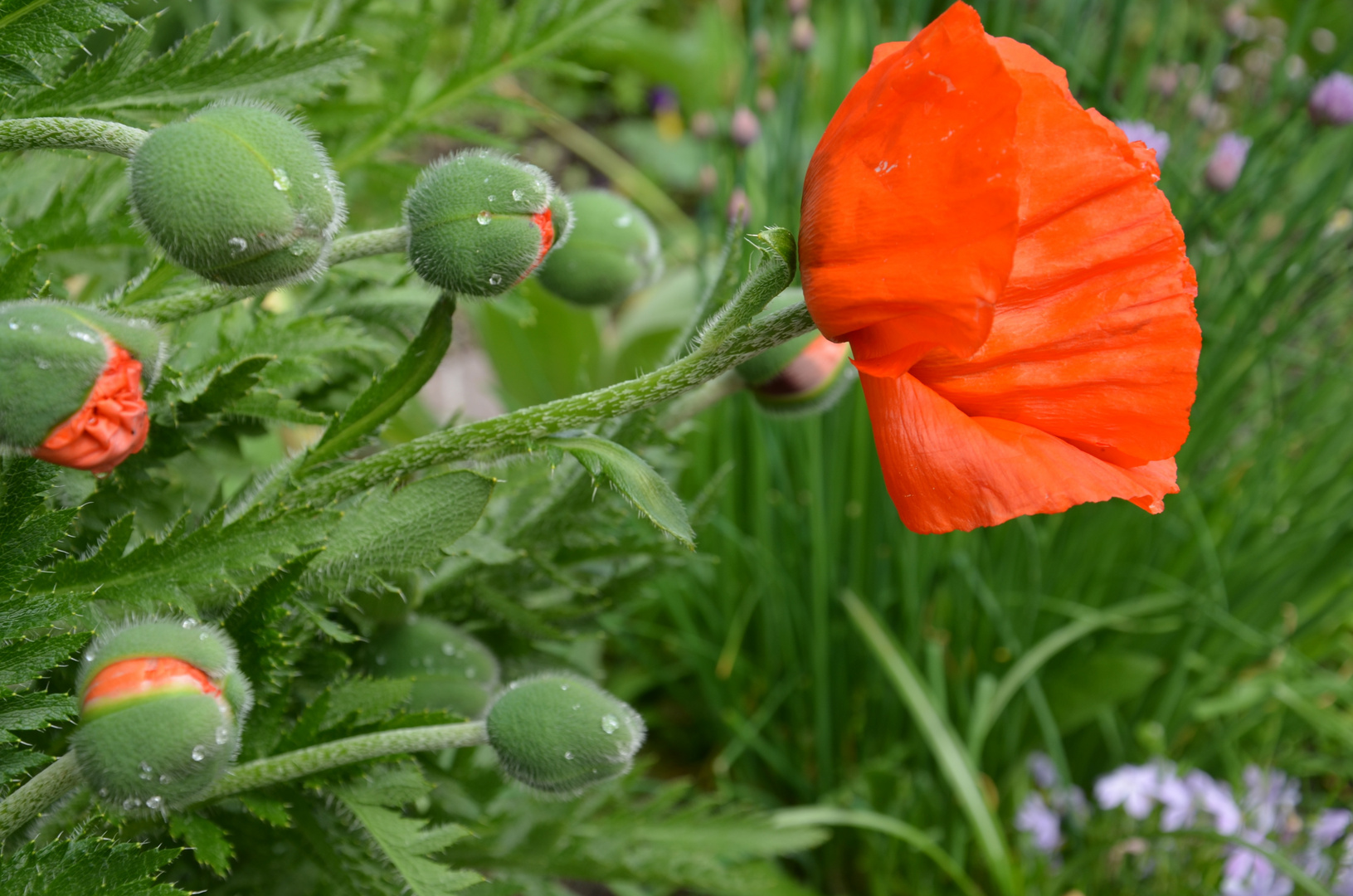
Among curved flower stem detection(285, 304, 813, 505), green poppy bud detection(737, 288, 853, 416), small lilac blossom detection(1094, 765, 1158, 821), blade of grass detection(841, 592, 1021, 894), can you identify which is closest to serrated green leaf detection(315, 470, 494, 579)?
curved flower stem detection(285, 304, 813, 505)

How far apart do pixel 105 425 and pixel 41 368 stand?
4 centimetres

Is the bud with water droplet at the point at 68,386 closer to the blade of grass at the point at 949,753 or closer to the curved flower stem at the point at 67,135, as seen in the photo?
the curved flower stem at the point at 67,135

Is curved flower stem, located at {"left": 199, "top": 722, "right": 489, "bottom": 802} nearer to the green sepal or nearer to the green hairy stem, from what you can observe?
the green hairy stem

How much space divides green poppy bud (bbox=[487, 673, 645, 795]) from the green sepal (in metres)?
0.29

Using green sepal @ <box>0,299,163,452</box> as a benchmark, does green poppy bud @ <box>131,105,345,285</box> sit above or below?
above

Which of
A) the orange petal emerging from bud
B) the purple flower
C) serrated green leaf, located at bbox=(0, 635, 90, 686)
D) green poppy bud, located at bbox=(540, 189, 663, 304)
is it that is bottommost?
the purple flower

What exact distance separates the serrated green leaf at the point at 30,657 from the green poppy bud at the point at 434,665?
26cm

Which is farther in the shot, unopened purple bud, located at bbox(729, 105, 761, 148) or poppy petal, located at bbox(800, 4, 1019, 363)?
unopened purple bud, located at bbox(729, 105, 761, 148)

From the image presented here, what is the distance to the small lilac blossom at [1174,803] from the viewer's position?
4.85 feet

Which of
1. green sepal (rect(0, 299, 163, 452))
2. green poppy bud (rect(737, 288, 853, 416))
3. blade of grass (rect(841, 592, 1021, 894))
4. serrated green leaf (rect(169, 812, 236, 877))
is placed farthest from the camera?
blade of grass (rect(841, 592, 1021, 894))

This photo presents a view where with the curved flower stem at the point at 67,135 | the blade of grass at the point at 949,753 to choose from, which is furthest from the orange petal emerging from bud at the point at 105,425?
the blade of grass at the point at 949,753

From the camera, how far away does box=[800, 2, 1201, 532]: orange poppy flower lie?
0.50 metres

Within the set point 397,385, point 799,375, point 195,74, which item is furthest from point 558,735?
point 195,74

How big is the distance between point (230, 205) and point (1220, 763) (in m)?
1.83
